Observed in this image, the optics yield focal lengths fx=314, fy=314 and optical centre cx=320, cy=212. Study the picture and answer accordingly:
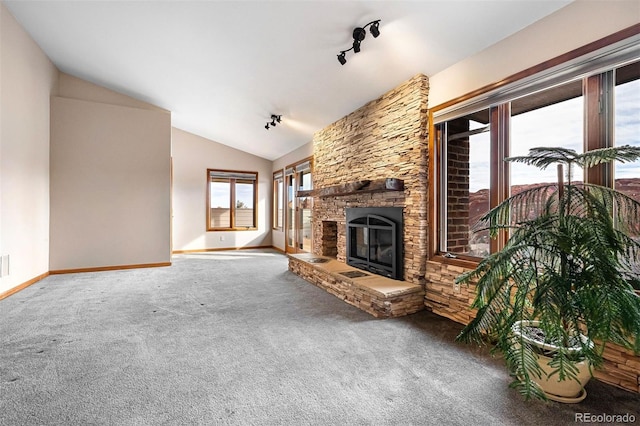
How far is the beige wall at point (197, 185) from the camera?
774cm

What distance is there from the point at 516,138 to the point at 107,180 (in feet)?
20.1

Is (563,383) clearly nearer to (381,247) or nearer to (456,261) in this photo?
(456,261)

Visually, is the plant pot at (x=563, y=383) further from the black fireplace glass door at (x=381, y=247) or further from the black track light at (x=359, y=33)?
Answer: the black track light at (x=359, y=33)

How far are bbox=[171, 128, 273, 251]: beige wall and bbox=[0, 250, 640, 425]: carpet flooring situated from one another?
4215mm

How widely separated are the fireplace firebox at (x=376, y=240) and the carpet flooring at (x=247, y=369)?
0.72 metres

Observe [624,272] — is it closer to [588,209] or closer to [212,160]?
[588,209]

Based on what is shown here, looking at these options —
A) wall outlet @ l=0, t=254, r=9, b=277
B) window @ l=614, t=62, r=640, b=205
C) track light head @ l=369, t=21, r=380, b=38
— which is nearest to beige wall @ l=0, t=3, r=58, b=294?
wall outlet @ l=0, t=254, r=9, b=277

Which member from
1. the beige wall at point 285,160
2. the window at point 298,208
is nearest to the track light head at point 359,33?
the window at point 298,208

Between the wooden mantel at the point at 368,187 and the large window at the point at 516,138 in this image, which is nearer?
the large window at the point at 516,138

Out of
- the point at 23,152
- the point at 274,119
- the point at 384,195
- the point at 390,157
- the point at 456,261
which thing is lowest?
the point at 456,261

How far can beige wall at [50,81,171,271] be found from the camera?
5.23 m

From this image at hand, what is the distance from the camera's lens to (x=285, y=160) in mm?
7805

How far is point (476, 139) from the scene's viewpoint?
9.89ft
